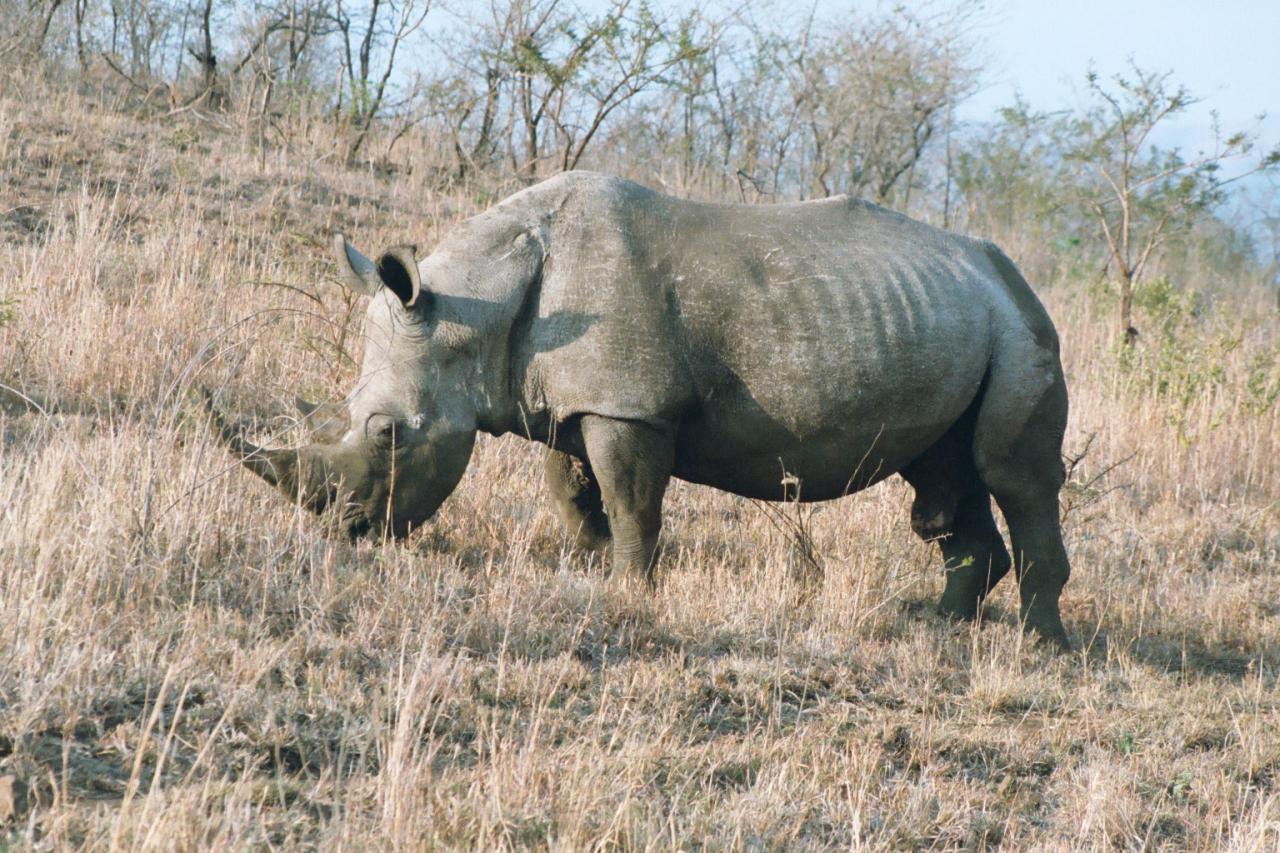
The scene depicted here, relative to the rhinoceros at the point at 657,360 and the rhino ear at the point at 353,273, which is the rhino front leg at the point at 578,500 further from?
the rhino ear at the point at 353,273

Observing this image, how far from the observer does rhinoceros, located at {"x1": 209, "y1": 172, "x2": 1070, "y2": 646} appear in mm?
5102

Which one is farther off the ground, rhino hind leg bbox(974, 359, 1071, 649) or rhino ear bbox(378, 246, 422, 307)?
rhino ear bbox(378, 246, 422, 307)

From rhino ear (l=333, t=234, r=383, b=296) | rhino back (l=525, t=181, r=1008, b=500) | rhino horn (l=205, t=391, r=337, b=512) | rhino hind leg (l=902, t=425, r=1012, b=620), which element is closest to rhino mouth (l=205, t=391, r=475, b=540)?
rhino horn (l=205, t=391, r=337, b=512)

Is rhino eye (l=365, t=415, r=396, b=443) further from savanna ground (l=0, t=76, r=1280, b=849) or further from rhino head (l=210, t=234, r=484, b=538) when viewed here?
savanna ground (l=0, t=76, r=1280, b=849)

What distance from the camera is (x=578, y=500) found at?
594 cm

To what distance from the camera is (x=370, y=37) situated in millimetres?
15781

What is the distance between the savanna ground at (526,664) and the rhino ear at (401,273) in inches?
25.7

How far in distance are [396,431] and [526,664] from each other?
1.15 metres

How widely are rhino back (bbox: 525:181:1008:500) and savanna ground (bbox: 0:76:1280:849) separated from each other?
67 cm

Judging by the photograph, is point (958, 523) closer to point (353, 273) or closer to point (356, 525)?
point (356, 525)

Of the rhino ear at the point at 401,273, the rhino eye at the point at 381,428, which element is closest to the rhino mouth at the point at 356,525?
the rhino eye at the point at 381,428

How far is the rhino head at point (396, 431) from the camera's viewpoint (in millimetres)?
5148

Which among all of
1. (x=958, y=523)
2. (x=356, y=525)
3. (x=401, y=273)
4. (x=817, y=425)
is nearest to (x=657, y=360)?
(x=817, y=425)

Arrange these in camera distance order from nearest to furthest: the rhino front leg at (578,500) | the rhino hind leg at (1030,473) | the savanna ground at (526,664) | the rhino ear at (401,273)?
the savanna ground at (526,664) → the rhino ear at (401,273) → the rhino hind leg at (1030,473) → the rhino front leg at (578,500)
